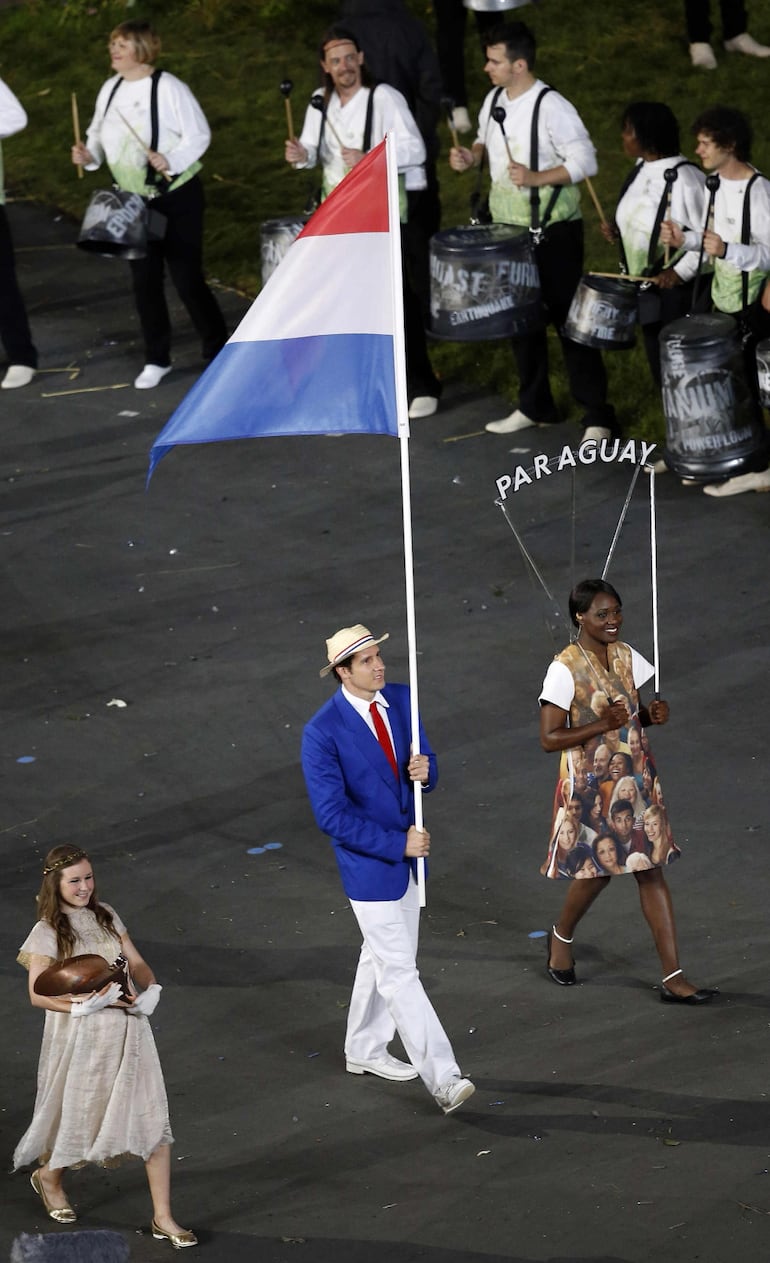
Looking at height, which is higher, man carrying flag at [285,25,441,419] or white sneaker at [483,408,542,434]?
man carrying flag at [285,25,441,419]

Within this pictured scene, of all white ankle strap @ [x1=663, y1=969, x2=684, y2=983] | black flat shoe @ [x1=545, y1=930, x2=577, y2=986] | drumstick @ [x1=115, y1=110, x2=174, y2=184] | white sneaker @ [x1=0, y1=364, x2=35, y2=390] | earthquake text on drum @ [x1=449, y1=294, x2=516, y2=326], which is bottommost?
black flat shoe @ [x1=545, y1=930, x2=577, y2=986]

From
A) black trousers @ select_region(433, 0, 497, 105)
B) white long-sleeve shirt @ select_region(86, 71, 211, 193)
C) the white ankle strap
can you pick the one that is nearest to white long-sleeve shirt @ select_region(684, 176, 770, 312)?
white long-sleeve shirt @ select_region(86, 71, 211, 193)

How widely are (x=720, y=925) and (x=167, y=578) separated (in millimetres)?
4639

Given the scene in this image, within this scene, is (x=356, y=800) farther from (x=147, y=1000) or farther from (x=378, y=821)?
(x=147, y=1000)

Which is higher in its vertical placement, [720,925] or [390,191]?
[390,191]

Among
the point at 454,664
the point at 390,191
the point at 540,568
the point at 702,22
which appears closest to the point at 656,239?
the point at 540,568

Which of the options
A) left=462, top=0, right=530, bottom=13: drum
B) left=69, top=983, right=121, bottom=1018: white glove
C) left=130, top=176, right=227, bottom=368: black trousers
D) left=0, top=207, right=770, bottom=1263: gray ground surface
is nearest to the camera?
left=69, top=983, right=121, bottom=1018: white glove

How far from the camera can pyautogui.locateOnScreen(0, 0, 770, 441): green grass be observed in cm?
1727

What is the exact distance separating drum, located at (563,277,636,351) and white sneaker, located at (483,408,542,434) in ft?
3.69

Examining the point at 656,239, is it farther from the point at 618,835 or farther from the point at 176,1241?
the point at 176,1241

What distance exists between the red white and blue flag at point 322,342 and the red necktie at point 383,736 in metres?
0.97

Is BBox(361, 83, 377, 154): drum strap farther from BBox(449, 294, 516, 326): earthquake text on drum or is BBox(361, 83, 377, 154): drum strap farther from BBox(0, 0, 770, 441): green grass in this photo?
BBox(0, 0, 770, 441): green grass

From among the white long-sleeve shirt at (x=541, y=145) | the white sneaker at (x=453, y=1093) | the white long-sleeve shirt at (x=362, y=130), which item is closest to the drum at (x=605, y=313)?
the white long-sleeve shirt at (x=541, y=145)

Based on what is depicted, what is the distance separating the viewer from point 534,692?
10.6 m
